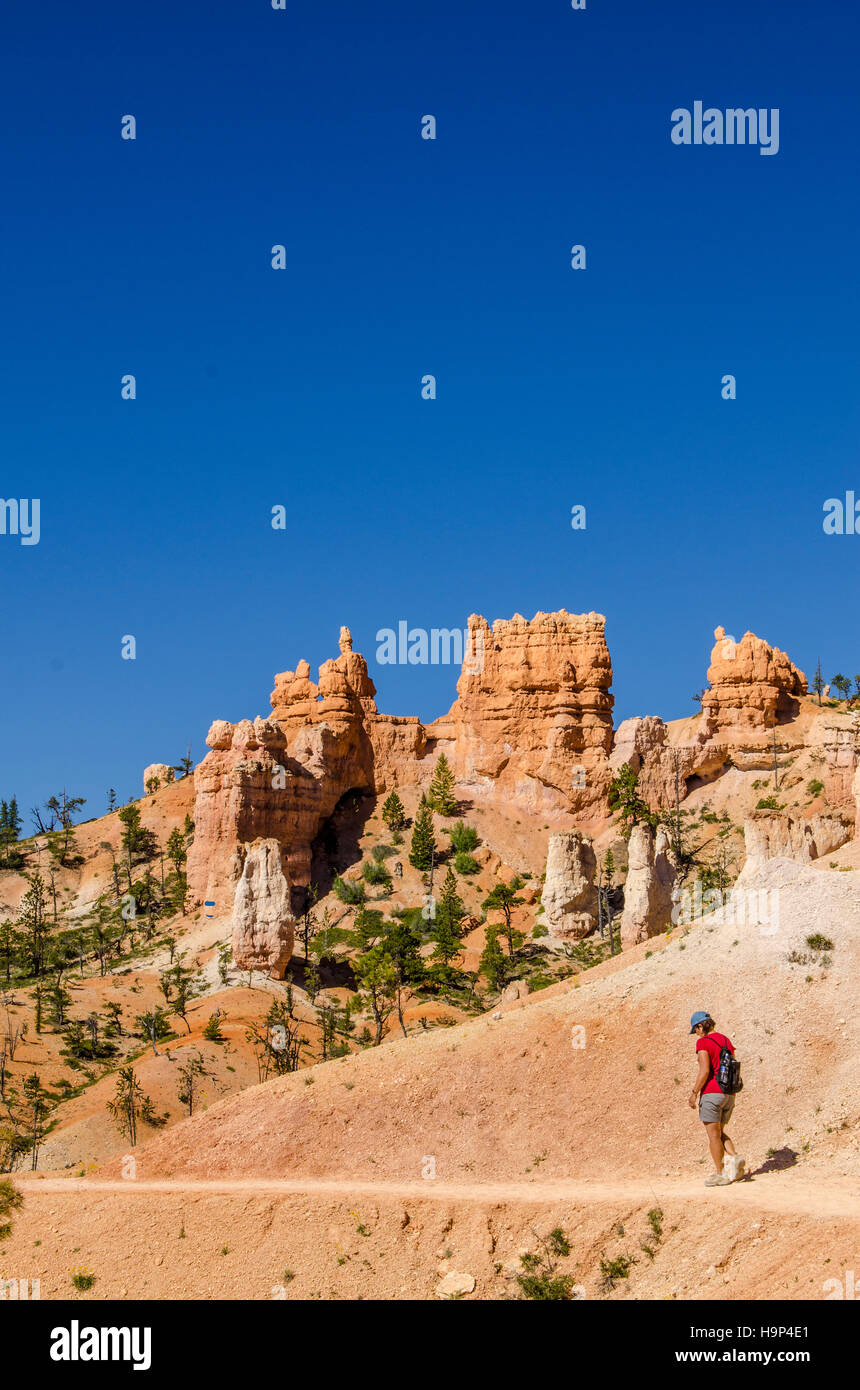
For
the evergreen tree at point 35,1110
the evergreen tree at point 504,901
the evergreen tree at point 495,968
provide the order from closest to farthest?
the evergreen tree at point 35,1110
the evergreen tree at point 495,968
the evergreen tree at point 504,901

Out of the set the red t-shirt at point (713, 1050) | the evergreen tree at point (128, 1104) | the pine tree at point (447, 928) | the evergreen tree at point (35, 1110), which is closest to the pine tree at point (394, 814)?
the pine tree at point (447, 928)

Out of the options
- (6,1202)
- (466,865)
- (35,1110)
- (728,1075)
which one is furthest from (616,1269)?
(466,865)

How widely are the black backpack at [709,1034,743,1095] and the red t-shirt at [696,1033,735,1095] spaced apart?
64mm

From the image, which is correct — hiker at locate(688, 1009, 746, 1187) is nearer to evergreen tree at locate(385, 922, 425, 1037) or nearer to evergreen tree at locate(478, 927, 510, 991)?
evergreen tree at locate(385, 922, 425, 1037)

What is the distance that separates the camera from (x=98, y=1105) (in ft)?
170

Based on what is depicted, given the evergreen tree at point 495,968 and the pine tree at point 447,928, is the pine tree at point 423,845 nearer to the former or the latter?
the pine tree at point 447,928

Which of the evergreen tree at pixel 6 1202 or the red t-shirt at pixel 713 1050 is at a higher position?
the red t-shirt at pixel 713 1050

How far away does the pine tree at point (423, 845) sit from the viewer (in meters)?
83.5

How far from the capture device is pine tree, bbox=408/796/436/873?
83500mm

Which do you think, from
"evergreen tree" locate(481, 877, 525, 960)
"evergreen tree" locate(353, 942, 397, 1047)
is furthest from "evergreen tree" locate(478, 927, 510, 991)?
"evergreen tree" locate(481, 877, 525, 960)

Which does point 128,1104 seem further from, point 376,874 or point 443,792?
point 443,792
